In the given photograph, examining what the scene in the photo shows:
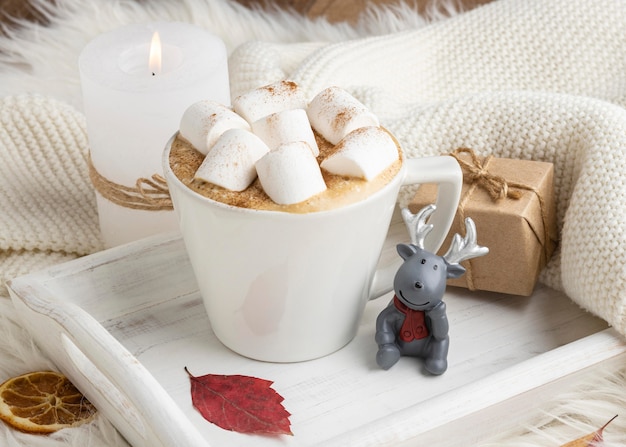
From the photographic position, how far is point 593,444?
745mm

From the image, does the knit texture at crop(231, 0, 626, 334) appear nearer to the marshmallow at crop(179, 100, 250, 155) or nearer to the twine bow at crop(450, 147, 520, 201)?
the twine bow at crop(450, 147, 520, 201)

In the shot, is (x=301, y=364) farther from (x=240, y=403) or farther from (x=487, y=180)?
(x=487, y=180)

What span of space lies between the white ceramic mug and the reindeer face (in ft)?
0.10

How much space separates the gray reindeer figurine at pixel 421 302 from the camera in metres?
0.74

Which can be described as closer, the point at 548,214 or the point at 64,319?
the point at 64,319

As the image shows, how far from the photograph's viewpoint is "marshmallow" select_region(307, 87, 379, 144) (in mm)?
728

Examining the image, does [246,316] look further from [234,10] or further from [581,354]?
[234,10]

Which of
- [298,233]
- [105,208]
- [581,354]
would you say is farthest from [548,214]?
[105,208]

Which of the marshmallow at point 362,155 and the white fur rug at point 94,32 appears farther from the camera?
the white fur rug at point 94,32

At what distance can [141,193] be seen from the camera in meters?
0.89

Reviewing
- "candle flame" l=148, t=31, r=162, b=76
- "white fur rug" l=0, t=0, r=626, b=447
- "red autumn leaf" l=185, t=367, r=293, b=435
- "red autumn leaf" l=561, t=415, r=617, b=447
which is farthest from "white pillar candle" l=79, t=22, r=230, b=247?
"red autumn leaf" l=561, t=415, r=617, b=447

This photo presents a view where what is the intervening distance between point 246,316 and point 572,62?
64 centimetres

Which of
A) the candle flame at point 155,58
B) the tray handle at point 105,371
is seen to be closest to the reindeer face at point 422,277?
the tray handle at point 105,371

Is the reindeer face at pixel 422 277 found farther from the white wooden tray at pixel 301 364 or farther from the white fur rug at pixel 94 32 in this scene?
the white fur rug at pixel 94 32
